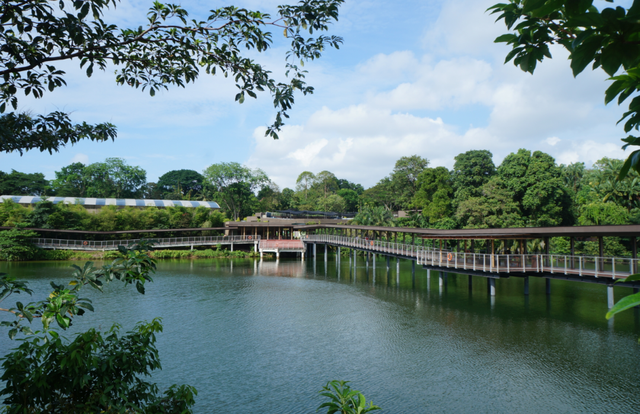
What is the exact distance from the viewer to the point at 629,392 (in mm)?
10164

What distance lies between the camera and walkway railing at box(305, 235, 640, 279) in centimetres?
1706

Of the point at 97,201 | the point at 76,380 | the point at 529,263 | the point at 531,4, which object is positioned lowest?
the point at 529,263

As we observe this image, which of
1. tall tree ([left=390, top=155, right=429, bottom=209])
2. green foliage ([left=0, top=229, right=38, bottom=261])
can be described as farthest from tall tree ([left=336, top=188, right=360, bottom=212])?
green foliage ([left=0, top=229, right=38, bottom=261])

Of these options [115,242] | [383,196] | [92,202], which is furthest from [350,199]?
[115,242]

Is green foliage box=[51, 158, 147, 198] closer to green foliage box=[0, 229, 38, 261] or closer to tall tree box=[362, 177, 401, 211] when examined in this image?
green foliage box=[0, 229, 38, 261]

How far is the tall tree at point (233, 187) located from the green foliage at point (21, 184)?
28673mm

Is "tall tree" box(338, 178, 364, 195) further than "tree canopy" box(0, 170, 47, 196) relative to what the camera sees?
Yes

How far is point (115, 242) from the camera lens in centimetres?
4388

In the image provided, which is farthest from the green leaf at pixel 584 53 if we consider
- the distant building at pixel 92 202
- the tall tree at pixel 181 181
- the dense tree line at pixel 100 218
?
the tall tree at pixel 181 181

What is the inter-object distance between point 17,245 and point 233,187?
111 feet

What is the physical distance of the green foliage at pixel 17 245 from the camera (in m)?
36.5

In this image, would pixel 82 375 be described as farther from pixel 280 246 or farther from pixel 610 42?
pixel 280 246

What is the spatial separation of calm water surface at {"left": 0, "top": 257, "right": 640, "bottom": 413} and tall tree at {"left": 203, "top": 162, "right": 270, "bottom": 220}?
41.6 metres

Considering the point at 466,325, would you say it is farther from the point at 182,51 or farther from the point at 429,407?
the point at 182,51
